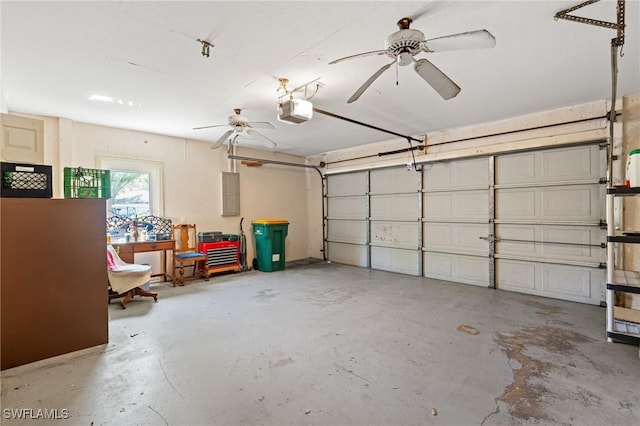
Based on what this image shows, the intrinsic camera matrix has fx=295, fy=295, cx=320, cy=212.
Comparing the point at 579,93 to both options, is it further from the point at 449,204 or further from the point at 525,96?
the point at 449,204

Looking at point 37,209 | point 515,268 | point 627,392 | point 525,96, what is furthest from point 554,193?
point 37,209

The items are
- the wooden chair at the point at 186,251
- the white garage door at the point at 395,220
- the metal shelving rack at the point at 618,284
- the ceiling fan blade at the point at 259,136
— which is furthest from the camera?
the white garage door at the point at 395,220

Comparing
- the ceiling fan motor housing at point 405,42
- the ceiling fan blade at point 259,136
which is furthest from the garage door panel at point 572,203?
the ceiling fan blade at point 259,136

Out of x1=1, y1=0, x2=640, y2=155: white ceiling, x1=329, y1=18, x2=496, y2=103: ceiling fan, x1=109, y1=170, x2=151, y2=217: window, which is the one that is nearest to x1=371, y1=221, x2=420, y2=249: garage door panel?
x1=1, y1=0, x2=640, y2=155: white ceiling

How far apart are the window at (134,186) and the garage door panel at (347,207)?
3711 millimetres

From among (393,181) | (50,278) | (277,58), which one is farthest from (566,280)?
(50,278)

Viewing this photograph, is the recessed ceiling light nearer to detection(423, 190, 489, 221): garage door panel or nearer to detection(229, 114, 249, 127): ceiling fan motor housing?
detection(229, 114, 249, 127): ceiling fan motor housing

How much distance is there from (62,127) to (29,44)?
92.8 inches

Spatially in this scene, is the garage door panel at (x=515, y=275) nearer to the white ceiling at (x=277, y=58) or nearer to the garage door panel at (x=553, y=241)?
the garage door panel at (x=553, y=241)

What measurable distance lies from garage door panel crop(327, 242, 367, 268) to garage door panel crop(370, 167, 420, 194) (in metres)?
1.38

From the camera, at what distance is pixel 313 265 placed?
6.88m

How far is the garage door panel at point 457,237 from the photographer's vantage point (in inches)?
192

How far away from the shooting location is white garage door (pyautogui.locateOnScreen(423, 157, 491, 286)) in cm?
487

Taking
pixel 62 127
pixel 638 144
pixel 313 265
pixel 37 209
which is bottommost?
pixel 313 265
